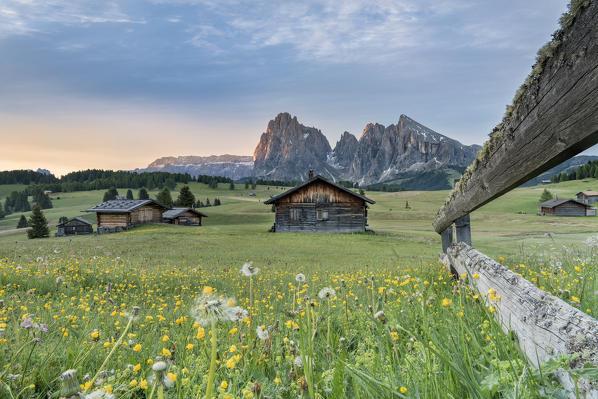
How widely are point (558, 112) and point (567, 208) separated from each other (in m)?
95.8

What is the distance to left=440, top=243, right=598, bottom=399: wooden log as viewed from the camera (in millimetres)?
1344

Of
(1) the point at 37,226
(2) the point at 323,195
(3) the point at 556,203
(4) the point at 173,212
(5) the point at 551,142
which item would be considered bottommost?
(3) the point at 556,203

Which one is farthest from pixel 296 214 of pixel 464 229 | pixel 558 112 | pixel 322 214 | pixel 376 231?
pixel 558 112

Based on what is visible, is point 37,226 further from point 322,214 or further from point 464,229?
point 464,229

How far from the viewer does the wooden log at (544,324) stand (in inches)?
52.9

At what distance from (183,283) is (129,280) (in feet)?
4.75

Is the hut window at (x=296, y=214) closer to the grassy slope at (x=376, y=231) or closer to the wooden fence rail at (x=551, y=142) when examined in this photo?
the grassy slope at (x=376, y=231)

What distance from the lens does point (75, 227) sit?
64812 millimetres

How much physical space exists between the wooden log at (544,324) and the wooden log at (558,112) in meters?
0.75

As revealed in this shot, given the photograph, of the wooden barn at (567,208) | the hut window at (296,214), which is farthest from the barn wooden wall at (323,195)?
the wooden barn at (567,208)

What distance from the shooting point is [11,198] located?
6053 inches

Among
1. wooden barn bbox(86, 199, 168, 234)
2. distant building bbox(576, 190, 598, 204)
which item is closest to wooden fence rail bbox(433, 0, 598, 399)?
wooden barn bbox(86, 199, 168, 234)

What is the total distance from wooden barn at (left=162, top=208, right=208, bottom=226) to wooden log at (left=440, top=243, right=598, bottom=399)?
210 feet

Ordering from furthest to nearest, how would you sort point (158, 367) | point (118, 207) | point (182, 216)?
1. point (182, 216)
2. point (118, 207)
3. point (158, 367)
